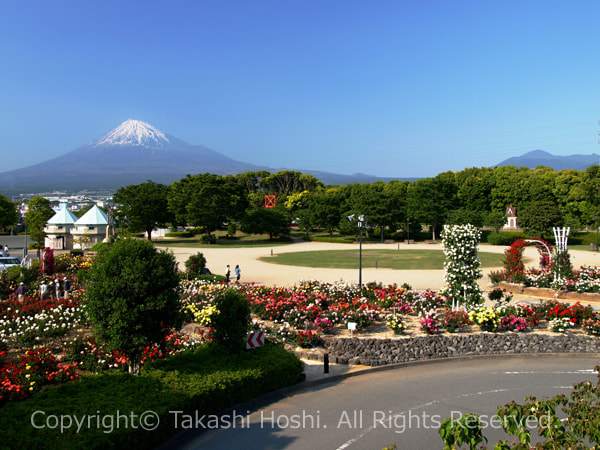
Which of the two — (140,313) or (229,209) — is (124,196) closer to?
(229,209)

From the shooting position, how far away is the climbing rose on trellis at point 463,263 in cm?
1638

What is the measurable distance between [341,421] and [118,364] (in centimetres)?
548

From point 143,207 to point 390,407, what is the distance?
204ft

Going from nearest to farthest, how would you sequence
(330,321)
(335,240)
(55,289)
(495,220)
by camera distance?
(330,321) → (55,289) → (495,220) → (335,240)

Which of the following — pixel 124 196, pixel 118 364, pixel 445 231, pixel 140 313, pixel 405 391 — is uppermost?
pixel 124 196

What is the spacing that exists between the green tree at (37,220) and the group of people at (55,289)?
35294 mm

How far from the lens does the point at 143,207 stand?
6594 centimetres

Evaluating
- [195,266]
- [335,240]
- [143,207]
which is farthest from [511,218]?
[195,266]

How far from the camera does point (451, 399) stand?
32.9 feet

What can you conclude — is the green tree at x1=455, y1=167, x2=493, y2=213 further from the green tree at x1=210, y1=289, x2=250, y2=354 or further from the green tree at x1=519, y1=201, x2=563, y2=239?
the green tree at x1=210, y1=289, x2=250, y2=354

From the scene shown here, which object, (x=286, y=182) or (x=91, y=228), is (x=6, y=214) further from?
(x=286, y=182)

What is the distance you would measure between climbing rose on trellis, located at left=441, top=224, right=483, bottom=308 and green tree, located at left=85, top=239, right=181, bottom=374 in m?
10.7

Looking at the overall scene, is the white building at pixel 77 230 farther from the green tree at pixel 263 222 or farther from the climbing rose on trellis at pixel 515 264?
the climbing rose on trellis at pixel 515 264

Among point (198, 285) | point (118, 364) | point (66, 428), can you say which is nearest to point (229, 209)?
point (198, 285)
